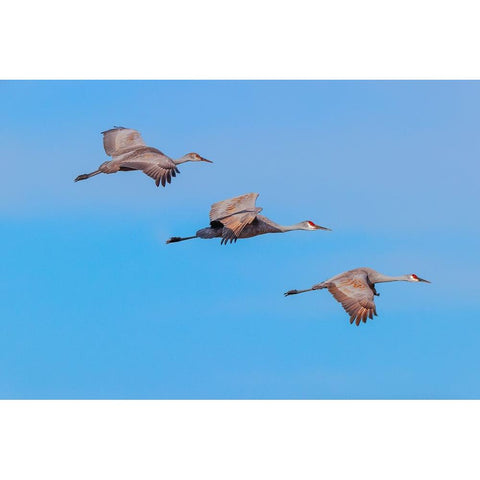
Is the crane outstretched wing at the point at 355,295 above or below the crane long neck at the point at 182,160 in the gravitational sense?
below

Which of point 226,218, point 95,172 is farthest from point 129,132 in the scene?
point 226,218

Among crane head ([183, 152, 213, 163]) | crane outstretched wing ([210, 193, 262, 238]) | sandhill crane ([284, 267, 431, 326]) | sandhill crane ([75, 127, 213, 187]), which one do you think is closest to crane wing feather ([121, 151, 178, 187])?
sandhill crane ([75, 127, 213, 187])

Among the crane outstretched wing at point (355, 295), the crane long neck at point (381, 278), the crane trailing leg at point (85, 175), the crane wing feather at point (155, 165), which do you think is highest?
the crane trailing leg at point (85, 175)

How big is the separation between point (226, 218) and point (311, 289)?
1.73 meters

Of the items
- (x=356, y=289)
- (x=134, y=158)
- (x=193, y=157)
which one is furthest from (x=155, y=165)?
(x=356, y=289)

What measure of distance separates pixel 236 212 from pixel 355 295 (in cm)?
221

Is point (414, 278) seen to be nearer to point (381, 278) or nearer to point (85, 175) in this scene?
point (381, 278)

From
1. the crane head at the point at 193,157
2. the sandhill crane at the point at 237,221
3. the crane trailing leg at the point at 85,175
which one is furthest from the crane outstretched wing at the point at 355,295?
the crane trailing leg at the point at 85,175

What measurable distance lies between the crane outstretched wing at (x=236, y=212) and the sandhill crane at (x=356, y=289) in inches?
58.5

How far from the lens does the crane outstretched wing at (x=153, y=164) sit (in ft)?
58.7

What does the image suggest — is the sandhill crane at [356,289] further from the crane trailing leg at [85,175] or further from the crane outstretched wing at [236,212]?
the crane trailing leg at [85,175]

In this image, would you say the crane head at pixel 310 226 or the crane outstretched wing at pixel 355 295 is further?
the crane head at pixel 310 226

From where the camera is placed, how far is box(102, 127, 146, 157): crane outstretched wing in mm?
19344
